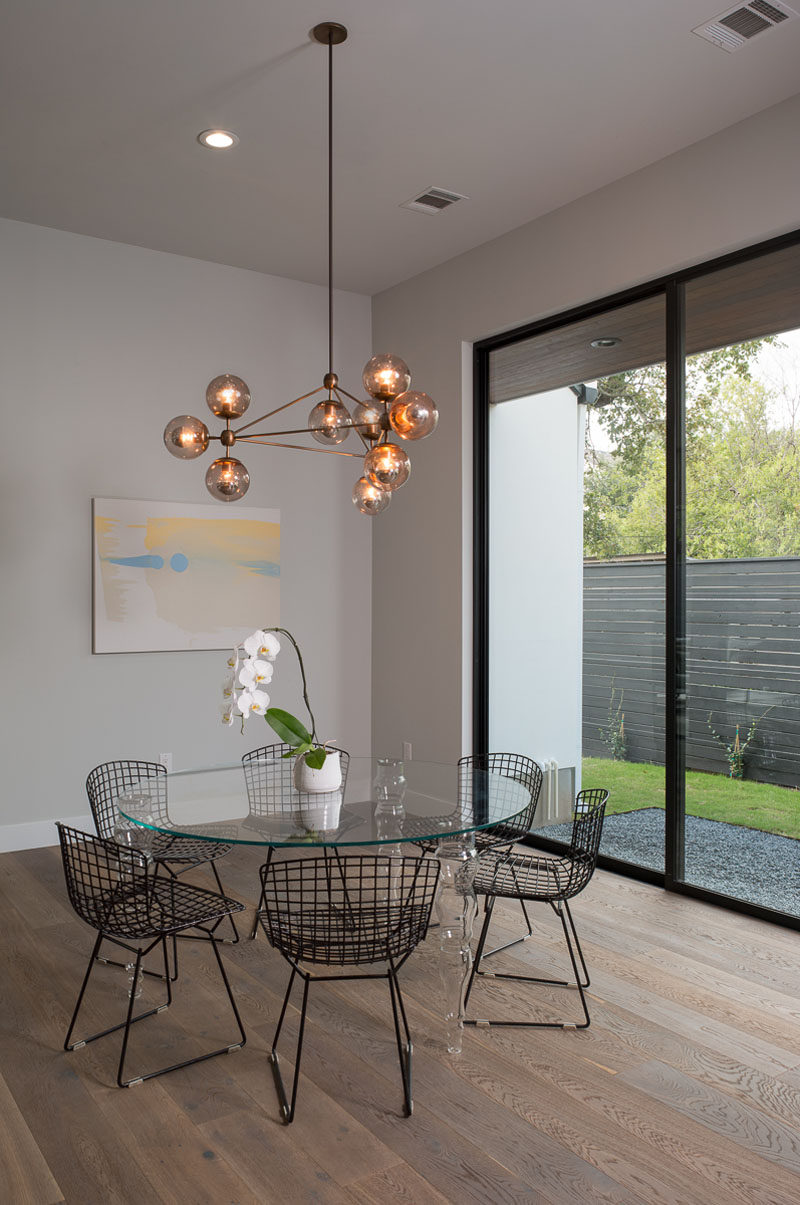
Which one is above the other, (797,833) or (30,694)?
(30,694)

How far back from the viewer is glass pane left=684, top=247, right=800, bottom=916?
12.2 ft

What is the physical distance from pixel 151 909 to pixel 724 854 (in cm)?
249

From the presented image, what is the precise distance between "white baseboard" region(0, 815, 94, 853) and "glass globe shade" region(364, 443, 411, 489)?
276cm

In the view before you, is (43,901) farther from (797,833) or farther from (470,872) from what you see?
(797,833)

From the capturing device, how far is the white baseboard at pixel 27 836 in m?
4.81

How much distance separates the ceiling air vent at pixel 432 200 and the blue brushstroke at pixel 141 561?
2349 millimetres

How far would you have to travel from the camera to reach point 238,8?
309cm

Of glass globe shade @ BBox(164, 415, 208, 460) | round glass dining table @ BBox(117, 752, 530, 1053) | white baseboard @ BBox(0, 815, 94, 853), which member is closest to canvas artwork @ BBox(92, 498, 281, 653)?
white baseboard @ BBox(0, 815, 94, 853)

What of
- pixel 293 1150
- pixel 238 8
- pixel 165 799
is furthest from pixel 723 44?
pixel 293 1150

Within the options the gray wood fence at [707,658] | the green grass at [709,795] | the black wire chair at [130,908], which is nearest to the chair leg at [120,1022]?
the black wire chair at [130,908]

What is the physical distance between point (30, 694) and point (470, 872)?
10.1 feet

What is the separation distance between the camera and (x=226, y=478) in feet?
11.6

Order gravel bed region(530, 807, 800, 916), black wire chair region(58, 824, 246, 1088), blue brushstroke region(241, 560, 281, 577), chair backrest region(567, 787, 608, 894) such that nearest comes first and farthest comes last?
black wire chair region(58, 824, 246, 1088) < chair backrest region(567, 787, 608, 894) < gravel bed region(530, 807, 800, 916) < blue brushstroke region(241, 560, 281, 577)

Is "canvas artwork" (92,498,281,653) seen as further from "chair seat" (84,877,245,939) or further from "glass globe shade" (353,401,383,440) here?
"chair seat" (84,877,245,939)
